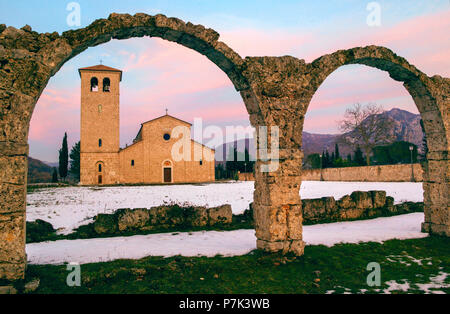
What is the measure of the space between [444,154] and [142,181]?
32.8m

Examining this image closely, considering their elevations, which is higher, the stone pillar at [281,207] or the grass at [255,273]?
the stone pillar at [281,207]

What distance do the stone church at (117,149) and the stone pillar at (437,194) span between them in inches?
1214

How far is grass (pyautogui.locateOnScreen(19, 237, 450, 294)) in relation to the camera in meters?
4.47

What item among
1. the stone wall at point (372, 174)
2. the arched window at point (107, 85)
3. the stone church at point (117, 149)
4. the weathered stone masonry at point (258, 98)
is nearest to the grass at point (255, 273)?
the weathered stone masonry at point (258, 98)

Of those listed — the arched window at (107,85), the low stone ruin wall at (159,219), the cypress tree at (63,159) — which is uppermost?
the arched window at (107,85)

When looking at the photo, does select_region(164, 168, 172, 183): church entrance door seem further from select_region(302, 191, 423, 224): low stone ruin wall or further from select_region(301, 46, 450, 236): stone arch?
select_region(301, 46, 450, 236): stone arch

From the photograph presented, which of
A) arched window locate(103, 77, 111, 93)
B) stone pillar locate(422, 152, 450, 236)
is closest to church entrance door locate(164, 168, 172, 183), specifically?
arched window locate(103, 77, 111, 93)

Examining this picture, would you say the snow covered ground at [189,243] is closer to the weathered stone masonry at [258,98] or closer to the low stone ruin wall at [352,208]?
the low stone ruin wall at [352,208]

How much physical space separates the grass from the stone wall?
22.0m

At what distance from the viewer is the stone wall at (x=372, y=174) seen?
84.1ft

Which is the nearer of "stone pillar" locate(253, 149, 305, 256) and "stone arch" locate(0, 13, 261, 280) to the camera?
"stone arch" locate(0, 13, 261, 280)

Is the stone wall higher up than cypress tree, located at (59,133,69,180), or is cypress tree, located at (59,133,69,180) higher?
cypress tree, located at (59,133,69,180)

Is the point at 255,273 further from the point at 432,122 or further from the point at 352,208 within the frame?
the point at 352,208
